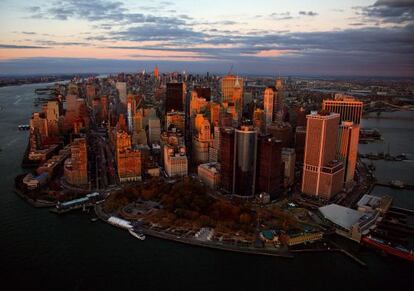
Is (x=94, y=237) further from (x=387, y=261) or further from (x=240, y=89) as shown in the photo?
(x=240, y=89)

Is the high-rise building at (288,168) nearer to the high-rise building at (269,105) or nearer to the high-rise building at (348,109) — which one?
the high-rise building at (348,109)

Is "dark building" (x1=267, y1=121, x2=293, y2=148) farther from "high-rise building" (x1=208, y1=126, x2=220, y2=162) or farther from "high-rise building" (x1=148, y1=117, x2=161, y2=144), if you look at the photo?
"high-rise building" (x1=148, y1=117, x2=161, y2=144)

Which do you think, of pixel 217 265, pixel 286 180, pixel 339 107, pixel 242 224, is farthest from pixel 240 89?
pixel 217 265

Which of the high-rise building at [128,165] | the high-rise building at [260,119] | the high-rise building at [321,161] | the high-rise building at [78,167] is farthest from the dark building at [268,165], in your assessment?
the high-rise building at [260,119]

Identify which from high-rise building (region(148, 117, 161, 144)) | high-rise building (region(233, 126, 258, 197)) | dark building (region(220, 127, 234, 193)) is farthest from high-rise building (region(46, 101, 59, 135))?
high-rise building (region(233, 126, 258, 197))

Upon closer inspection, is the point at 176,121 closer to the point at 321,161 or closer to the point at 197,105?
the point at 197,105
